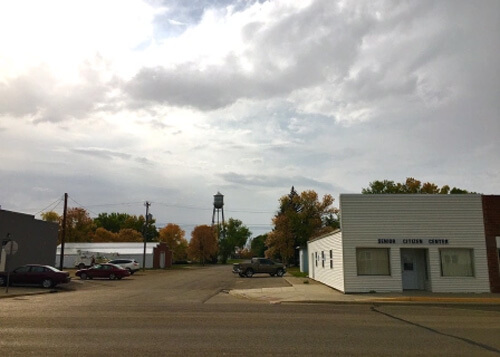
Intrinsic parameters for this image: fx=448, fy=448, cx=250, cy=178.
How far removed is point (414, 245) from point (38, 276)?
22.5 meters

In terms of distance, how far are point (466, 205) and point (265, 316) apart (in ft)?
48.4

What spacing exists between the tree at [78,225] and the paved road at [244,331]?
7740cm

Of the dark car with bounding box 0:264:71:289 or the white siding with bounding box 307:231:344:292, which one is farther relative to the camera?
the dark car with bounding box 0:264:71:289

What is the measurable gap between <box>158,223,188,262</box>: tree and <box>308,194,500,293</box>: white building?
3102 inches

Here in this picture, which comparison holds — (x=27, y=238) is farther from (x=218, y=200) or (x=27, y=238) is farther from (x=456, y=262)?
(x=218, y=200)

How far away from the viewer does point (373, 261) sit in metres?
23.2

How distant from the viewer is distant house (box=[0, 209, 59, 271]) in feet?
Result: 106

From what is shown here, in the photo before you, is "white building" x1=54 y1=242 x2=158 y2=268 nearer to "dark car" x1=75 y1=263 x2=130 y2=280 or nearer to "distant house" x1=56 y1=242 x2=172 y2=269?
"distant house" x1=56 y1=242 x2=172 y2=269

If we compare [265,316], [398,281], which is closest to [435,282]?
[398,281]

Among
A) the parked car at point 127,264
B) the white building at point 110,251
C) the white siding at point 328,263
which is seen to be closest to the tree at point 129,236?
the white building at point 110,251

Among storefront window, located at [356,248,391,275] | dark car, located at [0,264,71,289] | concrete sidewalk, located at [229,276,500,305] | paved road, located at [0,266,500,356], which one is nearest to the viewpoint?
paved road, located at [0,266,500,356]

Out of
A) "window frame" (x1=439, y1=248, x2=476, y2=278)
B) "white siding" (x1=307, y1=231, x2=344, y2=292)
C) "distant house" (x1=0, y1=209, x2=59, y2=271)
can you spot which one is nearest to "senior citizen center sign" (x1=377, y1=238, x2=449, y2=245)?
"window frame" (x1=439, y1=248, x2=476, y2=278)

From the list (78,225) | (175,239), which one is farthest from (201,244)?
(78,225)

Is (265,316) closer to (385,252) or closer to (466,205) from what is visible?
(385,252)
